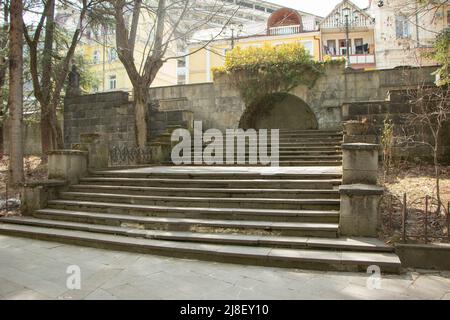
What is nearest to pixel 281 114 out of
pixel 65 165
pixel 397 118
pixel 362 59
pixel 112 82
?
pixel 397 118

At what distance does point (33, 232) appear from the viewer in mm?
7020

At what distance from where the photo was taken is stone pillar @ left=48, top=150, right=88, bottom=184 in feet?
28.9

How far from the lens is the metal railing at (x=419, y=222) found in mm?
5082

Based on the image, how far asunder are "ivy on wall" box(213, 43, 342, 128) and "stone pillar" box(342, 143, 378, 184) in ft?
31.7

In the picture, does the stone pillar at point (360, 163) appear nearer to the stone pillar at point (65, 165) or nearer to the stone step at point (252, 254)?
the stone step at point (252, 254)

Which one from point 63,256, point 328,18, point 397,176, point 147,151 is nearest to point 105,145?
point 147,151

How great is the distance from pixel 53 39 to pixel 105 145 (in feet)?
26.7

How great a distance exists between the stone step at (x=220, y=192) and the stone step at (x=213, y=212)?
475 millimetres

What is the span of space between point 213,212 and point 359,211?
2.37 meters

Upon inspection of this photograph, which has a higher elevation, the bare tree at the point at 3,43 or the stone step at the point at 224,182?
the bare tree at the point at 3,43

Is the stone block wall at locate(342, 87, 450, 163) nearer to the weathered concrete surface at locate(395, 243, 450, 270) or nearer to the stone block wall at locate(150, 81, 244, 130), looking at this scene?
the weathered concrete surface at locate(395, 243, 450, 270)

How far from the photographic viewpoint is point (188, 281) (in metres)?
4.48

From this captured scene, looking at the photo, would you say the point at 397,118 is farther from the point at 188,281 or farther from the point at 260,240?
the point at 188,281

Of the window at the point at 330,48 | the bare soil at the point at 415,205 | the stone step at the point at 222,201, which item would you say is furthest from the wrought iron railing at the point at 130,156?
the window at the point at 330,48
